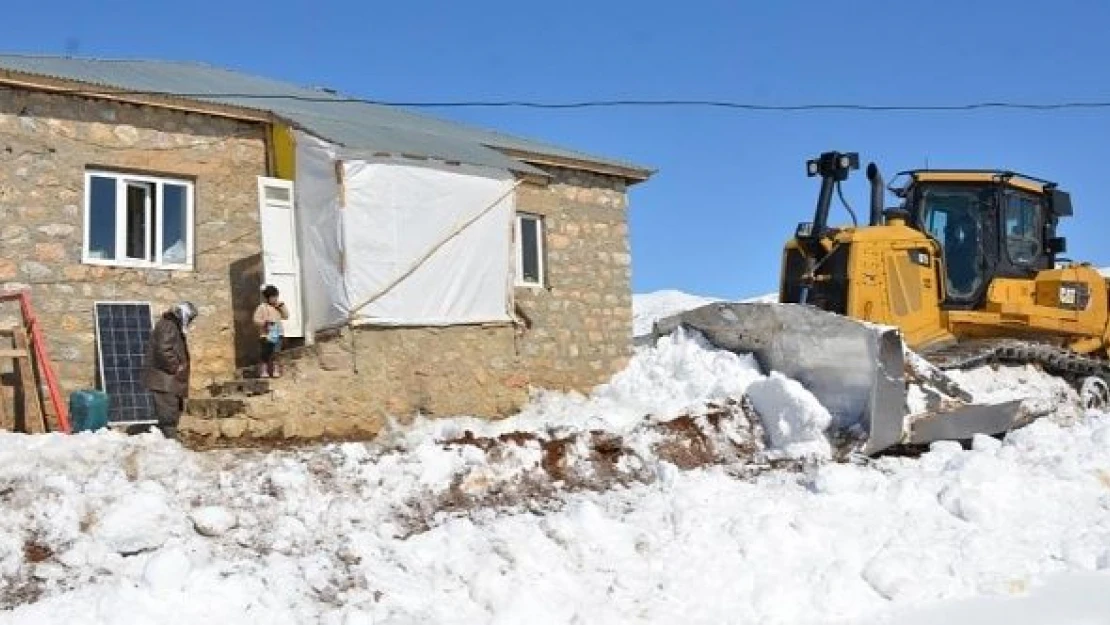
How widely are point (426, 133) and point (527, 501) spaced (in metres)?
6.88

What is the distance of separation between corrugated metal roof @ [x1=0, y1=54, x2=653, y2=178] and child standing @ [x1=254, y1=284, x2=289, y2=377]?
5.64ft

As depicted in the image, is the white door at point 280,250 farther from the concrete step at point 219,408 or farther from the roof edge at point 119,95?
the concrete step at point 219,408

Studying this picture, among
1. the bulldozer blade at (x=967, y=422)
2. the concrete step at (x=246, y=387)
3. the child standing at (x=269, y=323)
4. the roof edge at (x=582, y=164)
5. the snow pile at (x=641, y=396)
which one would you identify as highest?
the roof edge at (x=582, y=164)

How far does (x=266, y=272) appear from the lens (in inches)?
472

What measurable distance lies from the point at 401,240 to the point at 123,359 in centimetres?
303

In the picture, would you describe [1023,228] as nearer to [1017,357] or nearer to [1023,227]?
[1023,227]

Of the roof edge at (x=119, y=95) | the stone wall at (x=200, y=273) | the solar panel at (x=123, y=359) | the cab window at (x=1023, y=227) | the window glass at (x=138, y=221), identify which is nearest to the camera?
the roof edge at (x=119, y=95)

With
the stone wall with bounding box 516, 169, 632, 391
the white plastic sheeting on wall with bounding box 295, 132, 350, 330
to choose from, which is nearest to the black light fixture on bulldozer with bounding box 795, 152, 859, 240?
the stone wall with bounding box 516, 169, 632, 391

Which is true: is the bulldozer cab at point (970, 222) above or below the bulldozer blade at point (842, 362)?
above

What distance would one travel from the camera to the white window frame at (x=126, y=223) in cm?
1158

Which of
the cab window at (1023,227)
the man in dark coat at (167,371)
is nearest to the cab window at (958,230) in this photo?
the cab window at (1023,227)

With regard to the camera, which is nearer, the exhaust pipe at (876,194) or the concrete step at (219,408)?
the concrete step at (219,408)

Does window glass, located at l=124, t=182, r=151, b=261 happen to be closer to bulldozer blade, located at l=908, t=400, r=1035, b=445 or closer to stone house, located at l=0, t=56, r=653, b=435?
stone house, located at l=0, t=56, r=653, b=435

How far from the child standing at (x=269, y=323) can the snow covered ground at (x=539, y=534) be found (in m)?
2.09
